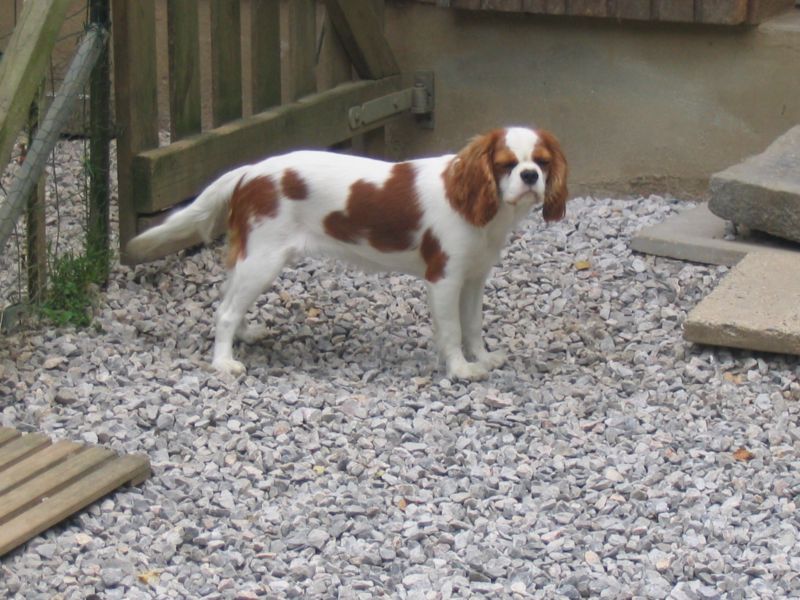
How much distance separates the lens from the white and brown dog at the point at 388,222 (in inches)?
195

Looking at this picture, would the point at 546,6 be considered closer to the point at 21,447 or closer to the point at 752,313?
the point at 752,313

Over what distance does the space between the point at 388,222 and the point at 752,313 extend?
1.38m

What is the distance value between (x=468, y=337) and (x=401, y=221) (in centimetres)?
57

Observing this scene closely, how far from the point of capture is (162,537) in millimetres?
3986

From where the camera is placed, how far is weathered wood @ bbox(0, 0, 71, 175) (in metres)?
4.65

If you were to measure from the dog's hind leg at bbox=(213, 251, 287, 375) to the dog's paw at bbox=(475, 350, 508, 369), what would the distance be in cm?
81

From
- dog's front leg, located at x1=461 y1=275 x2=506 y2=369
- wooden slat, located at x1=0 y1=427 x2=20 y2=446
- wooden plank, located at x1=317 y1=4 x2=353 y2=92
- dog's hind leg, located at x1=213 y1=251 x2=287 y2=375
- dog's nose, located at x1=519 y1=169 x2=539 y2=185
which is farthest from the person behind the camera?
wooden plank, located at x1=317 y1=4 x2=353 y2=92

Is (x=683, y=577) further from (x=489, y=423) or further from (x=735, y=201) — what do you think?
(x=735, y=201)

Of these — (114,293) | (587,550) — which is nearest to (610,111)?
(114,293)

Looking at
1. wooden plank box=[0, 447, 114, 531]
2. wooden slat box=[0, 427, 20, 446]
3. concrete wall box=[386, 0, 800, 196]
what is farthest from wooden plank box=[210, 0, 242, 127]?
wooden plank box=[0, 447, 114, 531]

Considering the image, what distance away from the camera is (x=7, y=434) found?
174 inches

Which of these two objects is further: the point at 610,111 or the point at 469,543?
the point at 610,111

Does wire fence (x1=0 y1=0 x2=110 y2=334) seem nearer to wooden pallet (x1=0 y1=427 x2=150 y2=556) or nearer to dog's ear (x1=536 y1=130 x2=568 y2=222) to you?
wooden pallet (x1=0 y1=427 x2=150 y2=556)

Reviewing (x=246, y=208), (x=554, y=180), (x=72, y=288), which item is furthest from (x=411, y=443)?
(x=72, y=288)
